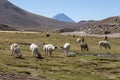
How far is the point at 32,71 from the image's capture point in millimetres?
44250

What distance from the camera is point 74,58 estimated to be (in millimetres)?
58312

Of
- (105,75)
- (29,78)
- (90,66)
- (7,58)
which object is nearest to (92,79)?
(105,75)

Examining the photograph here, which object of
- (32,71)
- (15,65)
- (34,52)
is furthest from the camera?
(34,52)

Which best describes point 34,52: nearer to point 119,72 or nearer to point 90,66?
point 90,66

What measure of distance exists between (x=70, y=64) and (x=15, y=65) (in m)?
9.30

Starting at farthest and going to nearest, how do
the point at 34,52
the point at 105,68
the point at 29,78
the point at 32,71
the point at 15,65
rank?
the point at 34,52 < the point at 105,68 < the point at 15,65 < the point at 32,71 < the point at 29,78

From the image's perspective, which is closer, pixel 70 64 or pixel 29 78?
pixel 29 78

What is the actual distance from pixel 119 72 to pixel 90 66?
5373 mm

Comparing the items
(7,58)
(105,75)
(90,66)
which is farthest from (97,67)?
(7,58)

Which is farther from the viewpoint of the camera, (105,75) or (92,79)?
(105,75)

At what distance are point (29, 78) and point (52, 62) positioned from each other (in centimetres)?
1395

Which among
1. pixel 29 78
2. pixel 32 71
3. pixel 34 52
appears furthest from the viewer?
pixel 34 52

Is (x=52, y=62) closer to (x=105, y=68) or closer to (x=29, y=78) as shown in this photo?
(x=105, y=68)

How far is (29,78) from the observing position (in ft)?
128
